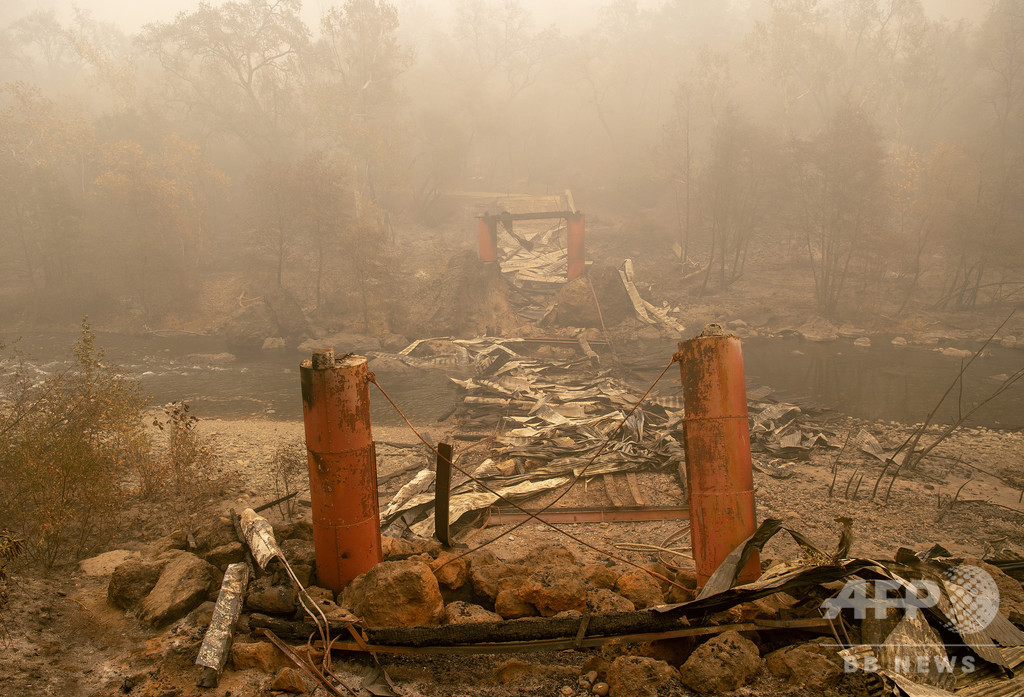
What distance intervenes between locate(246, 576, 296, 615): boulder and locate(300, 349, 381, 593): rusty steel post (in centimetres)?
37

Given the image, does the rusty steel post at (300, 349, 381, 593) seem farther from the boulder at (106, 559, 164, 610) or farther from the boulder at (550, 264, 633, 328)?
the boulder at (550, 264, 633, 328)

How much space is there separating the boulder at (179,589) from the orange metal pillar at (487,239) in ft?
79.5

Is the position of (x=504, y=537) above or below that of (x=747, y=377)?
below

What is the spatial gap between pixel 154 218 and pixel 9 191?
25.1 ft

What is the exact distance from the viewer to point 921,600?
3.47 metres

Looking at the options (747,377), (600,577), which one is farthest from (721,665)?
(747,377)

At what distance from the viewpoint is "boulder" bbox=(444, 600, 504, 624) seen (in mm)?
4141

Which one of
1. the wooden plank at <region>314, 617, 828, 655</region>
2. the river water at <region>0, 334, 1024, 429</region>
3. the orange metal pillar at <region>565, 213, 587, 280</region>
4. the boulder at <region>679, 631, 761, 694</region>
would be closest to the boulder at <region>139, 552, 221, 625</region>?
the wooden plank at <region>314, 617, 828, 655</region>

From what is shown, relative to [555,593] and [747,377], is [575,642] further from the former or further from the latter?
[747,377]

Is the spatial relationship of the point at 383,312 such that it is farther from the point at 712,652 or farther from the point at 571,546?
the point at 712,652

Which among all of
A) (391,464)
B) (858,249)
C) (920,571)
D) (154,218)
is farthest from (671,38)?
(920,571)

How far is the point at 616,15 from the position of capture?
162 ft

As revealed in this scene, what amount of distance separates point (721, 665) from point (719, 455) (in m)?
1.46

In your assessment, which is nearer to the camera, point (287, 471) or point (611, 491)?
point (611, 491)
